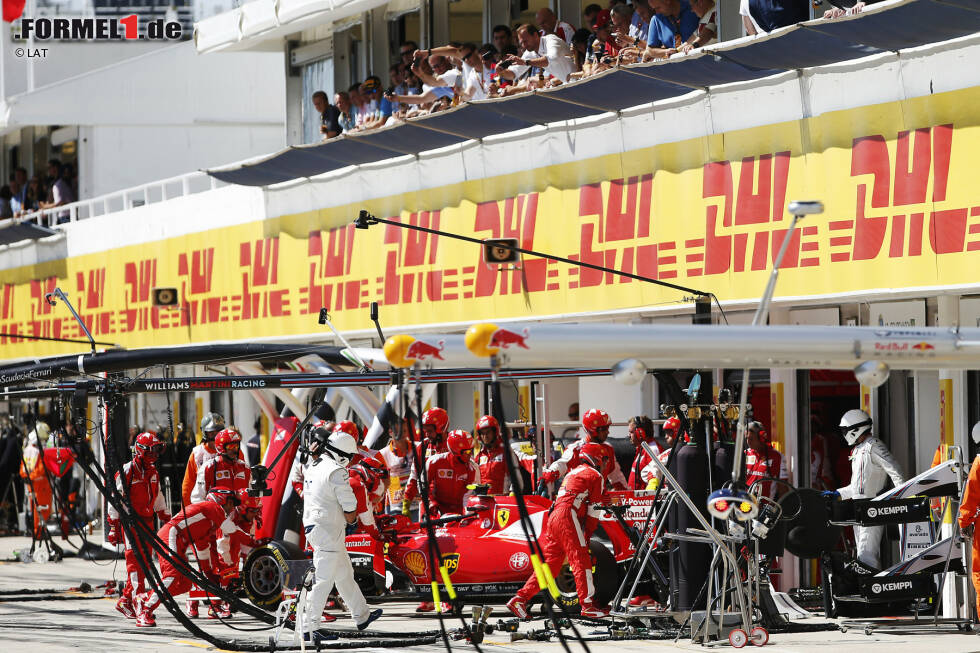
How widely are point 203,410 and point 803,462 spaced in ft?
54.2

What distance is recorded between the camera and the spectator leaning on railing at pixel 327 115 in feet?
78.9

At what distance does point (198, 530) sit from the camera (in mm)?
15719

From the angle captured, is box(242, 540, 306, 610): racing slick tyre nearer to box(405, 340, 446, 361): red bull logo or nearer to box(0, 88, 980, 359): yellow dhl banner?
box(0, 88, 980, 359): yellow dhl banner

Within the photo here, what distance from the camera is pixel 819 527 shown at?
12625 mm

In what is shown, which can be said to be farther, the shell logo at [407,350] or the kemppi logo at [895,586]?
the kemppi logo at [895,586]

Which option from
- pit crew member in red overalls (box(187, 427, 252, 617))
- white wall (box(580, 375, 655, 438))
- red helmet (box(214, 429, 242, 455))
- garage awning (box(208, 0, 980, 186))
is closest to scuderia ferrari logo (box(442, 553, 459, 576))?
pit crew member in red overalls (box(187, 427, 252, 617))

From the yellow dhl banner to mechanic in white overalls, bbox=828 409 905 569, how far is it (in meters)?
1.44

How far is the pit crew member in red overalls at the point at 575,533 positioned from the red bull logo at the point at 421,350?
5270 mm

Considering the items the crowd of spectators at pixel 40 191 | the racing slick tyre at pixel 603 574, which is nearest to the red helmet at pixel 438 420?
the racing slick tyre at pixel 603 574

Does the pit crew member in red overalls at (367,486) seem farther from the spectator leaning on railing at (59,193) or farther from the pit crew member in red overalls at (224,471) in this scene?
the spectator leaning on railing at (59,193)

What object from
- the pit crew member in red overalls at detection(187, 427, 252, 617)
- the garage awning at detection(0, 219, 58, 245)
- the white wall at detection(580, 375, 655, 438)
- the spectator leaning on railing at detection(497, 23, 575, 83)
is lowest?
the pit crew member in red overalls at detection(187, 427, 252, 617)

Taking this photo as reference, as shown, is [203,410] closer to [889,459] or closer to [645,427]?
[645,427]

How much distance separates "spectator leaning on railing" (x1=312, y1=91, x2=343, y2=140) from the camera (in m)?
24.0

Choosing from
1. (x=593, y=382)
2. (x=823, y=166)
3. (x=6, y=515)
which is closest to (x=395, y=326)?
(x=593, y=382)
